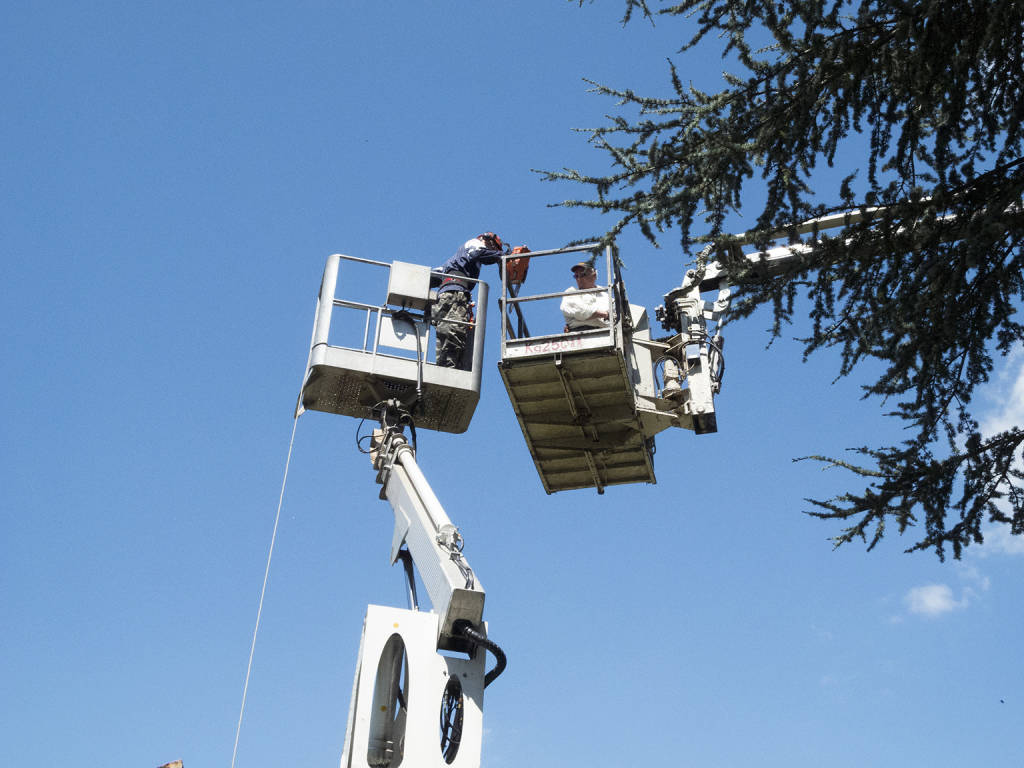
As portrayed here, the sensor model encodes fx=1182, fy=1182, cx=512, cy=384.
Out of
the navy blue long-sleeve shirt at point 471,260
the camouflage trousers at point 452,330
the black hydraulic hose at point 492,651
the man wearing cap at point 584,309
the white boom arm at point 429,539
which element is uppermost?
the navy blue long-sleeve shirt at point 471,260

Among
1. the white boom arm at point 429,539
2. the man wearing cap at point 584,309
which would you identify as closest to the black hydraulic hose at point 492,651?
the white boom arm at point 429,539

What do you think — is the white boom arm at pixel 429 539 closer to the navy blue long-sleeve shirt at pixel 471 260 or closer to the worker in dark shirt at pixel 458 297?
the worker in dark shirt at pixel 458 297

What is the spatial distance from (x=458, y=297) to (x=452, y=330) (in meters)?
0.51

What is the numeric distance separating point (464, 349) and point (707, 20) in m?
6.38

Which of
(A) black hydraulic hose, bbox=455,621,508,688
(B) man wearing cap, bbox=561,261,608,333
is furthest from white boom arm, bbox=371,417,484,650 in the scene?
(B) man wearing cap, bbox=561,261,608,333

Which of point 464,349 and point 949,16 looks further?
point 464,349

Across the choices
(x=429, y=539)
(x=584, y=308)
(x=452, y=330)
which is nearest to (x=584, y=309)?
(x=584, y=308)

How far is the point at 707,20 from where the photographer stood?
8.15 m

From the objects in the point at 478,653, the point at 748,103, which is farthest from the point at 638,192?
the point at 478,653

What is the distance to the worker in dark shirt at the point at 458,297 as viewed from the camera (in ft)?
45.0

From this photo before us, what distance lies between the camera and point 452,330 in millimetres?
13719

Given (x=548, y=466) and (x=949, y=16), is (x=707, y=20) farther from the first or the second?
(x=548, y=466)

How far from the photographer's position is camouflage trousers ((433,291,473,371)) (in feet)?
45.0

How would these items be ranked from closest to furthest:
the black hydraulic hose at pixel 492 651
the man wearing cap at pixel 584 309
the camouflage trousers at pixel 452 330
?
1. the black hydraulic hose at pixel 492 651
2. the man wearing cap at pixel 584 309
3. the camouflage trousers at pixel 452 330
